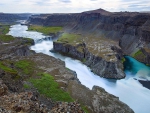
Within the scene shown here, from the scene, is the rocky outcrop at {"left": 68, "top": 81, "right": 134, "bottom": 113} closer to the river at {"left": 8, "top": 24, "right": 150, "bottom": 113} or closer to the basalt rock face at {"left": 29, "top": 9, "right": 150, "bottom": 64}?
the river at {"left": 8, "top": 24, "right": 150, "bottom": 113}

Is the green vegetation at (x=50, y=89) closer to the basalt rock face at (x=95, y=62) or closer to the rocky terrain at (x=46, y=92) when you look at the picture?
the rocky terrain at (x=46, y=92)

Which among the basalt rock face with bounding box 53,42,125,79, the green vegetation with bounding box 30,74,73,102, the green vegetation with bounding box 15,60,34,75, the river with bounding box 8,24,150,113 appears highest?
the green vegetation with bounding box 15,60,34,75

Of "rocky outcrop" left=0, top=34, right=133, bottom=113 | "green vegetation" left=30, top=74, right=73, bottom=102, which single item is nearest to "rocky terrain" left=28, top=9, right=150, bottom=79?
"rocky outcrop" left=0, top=34, right=133, bottom=113

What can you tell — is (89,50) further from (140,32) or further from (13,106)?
(13,106)

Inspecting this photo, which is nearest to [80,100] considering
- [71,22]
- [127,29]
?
[127,29]

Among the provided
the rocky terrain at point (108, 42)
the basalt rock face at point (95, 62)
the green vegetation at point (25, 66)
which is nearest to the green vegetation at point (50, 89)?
the green vegetation at point (25, 66)

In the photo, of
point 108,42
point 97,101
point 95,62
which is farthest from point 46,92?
point 108,42
